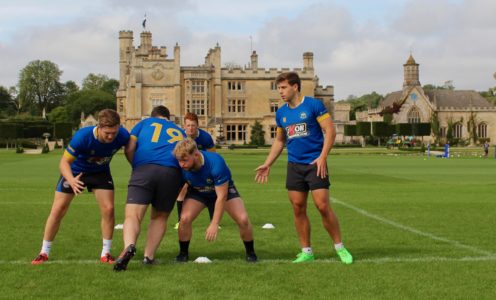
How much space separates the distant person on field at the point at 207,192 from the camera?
8229 mm

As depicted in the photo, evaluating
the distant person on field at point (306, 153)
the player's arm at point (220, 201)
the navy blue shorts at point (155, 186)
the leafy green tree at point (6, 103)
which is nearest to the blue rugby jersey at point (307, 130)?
the distant person on field at point (306, 153)

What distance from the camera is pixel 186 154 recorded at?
8156mm

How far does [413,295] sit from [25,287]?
12.9ft

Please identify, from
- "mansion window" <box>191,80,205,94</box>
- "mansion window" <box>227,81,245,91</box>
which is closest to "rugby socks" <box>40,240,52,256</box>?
"mansion window" <box>191,80,205,94</box>

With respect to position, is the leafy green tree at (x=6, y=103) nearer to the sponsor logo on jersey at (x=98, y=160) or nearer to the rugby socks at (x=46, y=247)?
the rugby socks at (x=46, y=247)

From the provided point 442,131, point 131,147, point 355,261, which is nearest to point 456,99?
point 442,131

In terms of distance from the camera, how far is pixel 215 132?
92.0 metres

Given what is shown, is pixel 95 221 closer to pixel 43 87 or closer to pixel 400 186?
pixel 400 186

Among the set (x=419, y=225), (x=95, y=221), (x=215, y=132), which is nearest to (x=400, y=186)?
(x=419, y=225)

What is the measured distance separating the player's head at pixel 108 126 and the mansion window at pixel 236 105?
8803 centimetres

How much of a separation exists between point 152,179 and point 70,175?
0.99 m

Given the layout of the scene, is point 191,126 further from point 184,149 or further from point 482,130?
point 482,130

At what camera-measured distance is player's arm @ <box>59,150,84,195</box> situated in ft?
27.7

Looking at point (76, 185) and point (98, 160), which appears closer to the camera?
point (76, 185)
